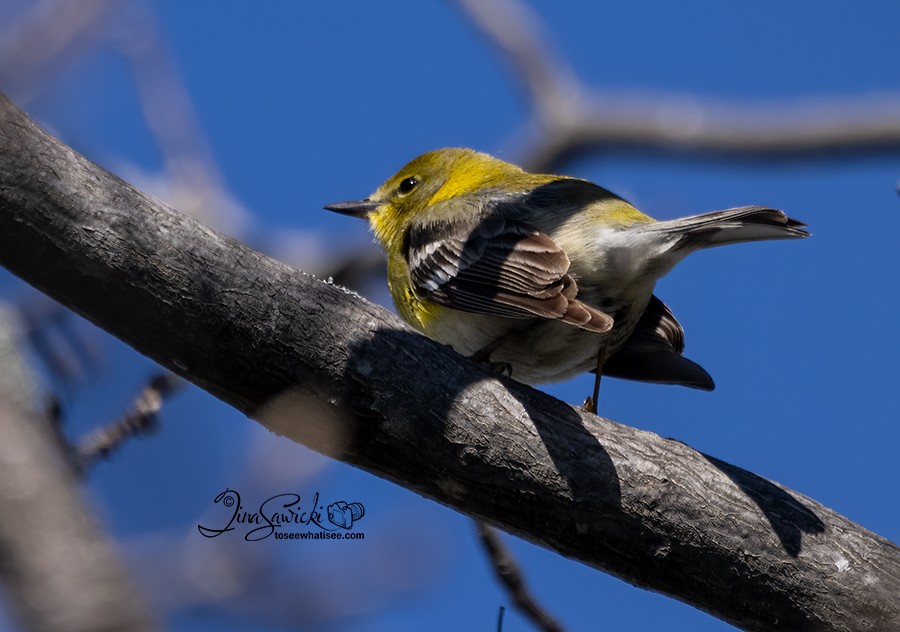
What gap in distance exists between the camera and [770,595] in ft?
13.1

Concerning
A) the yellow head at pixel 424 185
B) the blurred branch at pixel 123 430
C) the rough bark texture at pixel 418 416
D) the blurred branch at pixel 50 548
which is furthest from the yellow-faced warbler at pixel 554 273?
the blurred branch at pixel 50 548

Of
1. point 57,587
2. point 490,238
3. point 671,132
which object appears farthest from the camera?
point 671,132

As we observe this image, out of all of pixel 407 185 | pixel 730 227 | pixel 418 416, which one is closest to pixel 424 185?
pixel 407 185

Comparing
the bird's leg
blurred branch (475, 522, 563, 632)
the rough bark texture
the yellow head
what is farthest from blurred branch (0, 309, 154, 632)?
the yellow head

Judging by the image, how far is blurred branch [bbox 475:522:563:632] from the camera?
4.13m

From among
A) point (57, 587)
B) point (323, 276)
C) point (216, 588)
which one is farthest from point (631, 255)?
point (57, 587)

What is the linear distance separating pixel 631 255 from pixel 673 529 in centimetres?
132

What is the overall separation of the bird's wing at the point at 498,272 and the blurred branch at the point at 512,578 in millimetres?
942

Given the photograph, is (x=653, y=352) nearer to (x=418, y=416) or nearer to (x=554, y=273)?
(x=554, y=273)

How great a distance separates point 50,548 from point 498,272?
381cm

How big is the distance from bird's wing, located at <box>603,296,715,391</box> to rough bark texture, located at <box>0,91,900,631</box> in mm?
1118

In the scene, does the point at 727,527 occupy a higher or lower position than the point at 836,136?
lower

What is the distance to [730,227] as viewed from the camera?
4363mm

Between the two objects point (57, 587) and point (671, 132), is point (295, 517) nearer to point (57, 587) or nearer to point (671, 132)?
point (57, 587)
